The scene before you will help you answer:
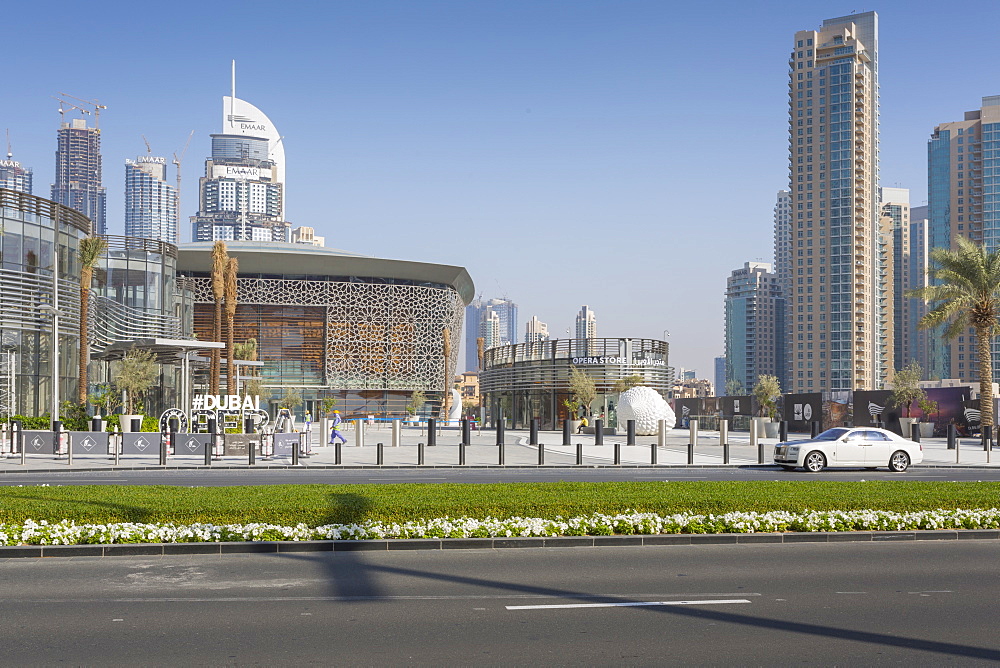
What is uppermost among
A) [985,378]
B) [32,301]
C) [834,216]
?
[834,216]

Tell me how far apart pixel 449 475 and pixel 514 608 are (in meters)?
16.9

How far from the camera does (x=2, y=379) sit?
46.6 meters

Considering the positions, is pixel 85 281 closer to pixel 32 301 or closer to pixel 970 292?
pixel 32 301

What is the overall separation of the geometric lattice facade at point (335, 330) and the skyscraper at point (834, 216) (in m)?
75.9

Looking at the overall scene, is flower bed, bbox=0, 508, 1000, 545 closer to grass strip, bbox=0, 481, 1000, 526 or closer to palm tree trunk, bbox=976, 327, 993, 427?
grass strip, bbox=0, 481, 1000, 526

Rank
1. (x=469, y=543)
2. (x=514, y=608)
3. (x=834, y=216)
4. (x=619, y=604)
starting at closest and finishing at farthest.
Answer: (x=514, y=608) → (x=619, y=604) → (x=469, y=543) → (x=834, y=216)

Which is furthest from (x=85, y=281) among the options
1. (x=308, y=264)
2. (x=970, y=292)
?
(x=308, y=264)

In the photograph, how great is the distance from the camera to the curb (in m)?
12.0

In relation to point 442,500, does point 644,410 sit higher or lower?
higher

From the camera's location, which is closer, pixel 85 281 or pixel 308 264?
pixel 85 281

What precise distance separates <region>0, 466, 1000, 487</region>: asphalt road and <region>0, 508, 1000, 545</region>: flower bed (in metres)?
9.31

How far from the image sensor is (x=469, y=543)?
12578 millimetres

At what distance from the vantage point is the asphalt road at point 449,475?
23.0 m

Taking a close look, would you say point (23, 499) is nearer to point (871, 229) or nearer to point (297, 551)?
point (297, 551)
